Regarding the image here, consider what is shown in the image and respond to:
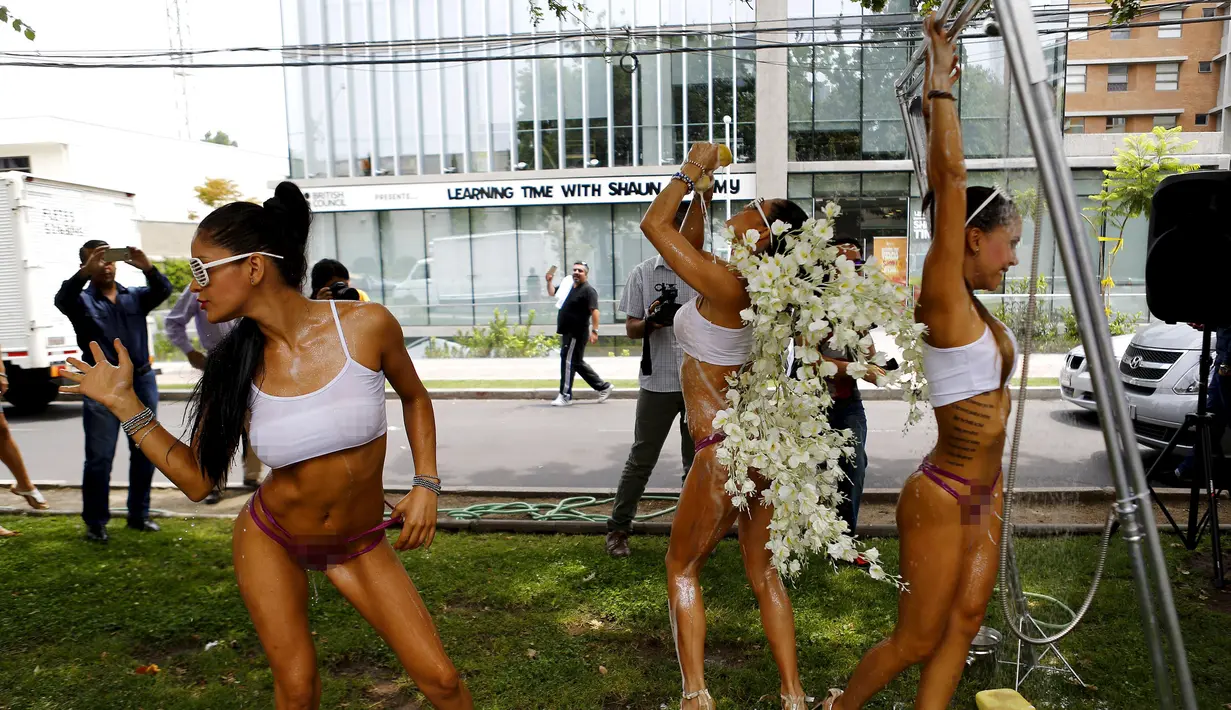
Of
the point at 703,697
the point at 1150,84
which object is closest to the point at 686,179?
the point at 703,697

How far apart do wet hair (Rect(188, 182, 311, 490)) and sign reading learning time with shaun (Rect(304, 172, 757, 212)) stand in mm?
19132

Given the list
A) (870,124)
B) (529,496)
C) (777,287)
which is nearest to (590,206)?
(870,124)

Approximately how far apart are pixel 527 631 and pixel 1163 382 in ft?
20.4

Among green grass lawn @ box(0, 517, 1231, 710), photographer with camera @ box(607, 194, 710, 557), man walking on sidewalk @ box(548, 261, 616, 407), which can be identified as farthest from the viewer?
man walking on sidewalk @ box(548, 261, 616, 407)

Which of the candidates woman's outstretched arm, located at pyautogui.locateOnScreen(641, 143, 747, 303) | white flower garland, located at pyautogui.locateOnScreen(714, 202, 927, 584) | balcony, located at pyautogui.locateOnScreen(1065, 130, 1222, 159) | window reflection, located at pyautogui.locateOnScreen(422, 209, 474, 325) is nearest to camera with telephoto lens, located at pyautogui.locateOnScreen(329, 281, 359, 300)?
woman's outstretched arm, located at pyautogui.locateOnScreen(641, 143, 747, 303)

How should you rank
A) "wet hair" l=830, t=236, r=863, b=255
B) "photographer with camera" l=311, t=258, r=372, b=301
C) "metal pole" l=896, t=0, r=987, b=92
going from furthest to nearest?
"photographer with camera" l=311, t=258, r=372, b=301
"wet hair" l=830, t=236, r=863, b=255
"metal pole" l=896, t=0, r=987, b=92

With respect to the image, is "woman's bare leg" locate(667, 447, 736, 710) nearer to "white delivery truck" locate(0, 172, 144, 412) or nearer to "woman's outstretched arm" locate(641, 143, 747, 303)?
"woman's outstretched arm" locate(641, 143, 747, 303)

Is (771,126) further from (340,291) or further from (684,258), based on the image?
(684,258)

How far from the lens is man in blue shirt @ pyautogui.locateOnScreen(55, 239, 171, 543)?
575 cm

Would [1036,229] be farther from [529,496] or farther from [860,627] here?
[529,496]

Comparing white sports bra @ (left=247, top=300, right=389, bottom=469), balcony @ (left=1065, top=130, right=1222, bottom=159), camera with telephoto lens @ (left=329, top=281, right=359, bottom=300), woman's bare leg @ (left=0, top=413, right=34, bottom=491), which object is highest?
balcony @ (left=1065, top=130, right=1222, bottom=159)

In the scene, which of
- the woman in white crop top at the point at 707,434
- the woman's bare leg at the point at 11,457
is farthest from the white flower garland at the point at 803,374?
the woman's bare leg at the point at 11,457

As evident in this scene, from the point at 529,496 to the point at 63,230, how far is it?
10609 millimetres

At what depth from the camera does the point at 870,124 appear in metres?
20.7
